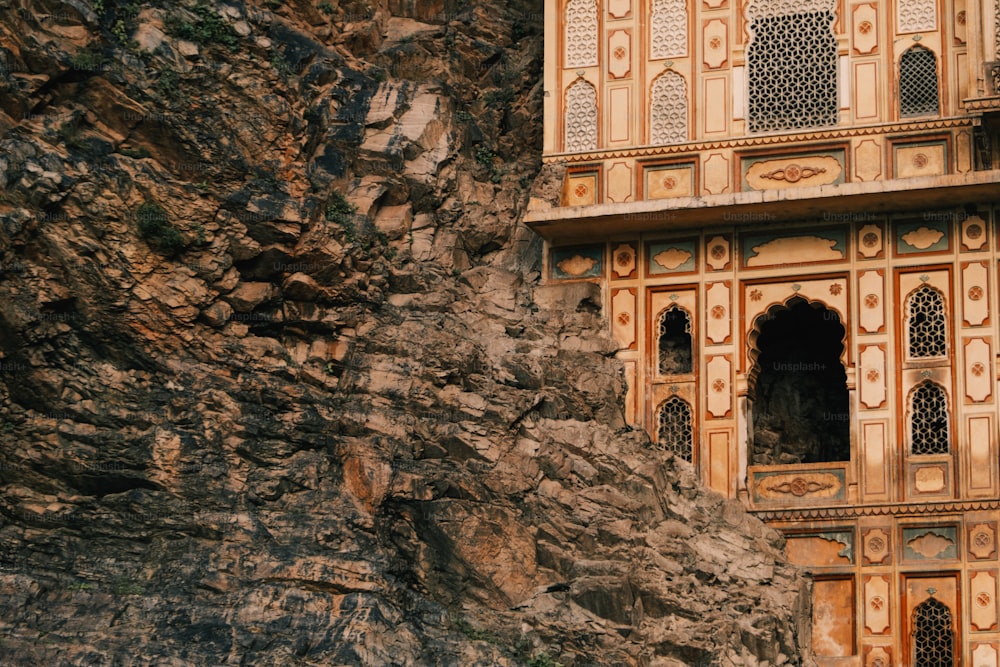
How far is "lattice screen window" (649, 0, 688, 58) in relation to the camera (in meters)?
39.8

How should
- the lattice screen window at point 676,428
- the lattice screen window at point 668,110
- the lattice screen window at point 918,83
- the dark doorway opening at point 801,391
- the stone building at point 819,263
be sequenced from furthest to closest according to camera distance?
the lattice screen window at point 668,110 → the dark doorway opening at point 801,391 → the lattice screen window at point 918,83 → the lattice screen window at point 676,428 → the stone building at point 819,263

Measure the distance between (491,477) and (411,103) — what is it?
7937 millimetres

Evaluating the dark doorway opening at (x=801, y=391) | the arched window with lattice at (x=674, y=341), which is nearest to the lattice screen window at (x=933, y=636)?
the dark doorway opening at (x=801, y=391)

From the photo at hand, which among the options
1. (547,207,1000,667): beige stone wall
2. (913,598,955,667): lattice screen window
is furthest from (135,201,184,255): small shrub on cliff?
(913,598,955,667): lattice screen window

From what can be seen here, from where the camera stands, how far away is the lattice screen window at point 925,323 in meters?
37.5

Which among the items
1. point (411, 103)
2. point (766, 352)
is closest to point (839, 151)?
point (766, 352)

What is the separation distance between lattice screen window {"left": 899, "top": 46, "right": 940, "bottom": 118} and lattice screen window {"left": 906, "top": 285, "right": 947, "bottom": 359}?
290cm

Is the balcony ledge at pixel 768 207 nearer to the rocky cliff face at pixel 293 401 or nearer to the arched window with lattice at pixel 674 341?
the rocky cliff face at pixel 293 401

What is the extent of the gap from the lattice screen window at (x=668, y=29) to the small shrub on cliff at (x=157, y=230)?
896cm

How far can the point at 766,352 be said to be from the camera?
130 ft

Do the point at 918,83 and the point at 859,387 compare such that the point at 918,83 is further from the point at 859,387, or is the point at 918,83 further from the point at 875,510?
the point at 875,510

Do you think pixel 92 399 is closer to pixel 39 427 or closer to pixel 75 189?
pixel 39 427

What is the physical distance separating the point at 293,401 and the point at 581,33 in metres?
8.72

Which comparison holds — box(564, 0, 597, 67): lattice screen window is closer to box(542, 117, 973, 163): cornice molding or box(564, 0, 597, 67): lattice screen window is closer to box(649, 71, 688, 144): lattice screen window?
box(649, 71, 688, 144): lattice screen window
